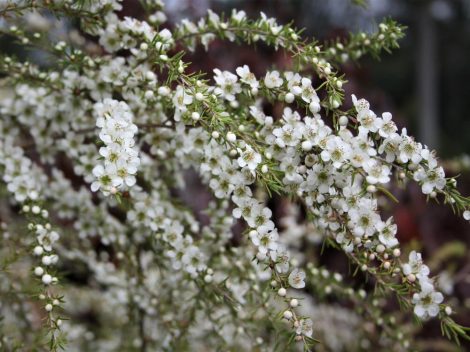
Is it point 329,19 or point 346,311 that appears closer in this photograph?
point 346,311

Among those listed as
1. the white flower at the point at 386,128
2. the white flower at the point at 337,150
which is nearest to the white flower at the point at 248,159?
the white flower at the point at 337,150

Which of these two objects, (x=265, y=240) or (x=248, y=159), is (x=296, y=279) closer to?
(x=265, y=240)

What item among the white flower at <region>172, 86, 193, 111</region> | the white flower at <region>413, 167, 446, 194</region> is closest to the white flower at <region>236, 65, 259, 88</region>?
the white flower at <region>172, 86, 193, 111</region>

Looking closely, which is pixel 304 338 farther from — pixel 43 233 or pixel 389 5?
pixel 389 5

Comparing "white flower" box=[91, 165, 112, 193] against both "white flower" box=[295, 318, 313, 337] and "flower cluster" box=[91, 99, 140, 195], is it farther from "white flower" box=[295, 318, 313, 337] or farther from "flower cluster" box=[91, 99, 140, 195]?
"white flower" box=[295, 318, 313, 337]

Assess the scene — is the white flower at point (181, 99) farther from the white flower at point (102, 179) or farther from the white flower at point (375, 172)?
the white flower at point (375, 172)

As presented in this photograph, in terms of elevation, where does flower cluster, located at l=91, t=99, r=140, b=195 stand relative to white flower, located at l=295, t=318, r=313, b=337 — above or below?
above

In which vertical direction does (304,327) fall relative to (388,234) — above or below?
below

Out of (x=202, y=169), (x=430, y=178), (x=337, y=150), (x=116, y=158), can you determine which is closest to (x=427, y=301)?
(x=430, y=178)

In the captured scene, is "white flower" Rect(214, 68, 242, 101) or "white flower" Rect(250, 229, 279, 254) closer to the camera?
"white flower" Rect(250, 229, 279, 254)

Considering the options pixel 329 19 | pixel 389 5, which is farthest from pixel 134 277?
pixel 389 5

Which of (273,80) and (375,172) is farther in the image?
(273,80)
